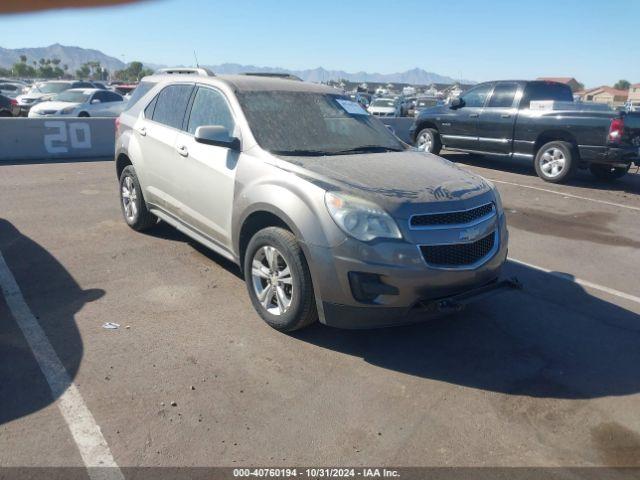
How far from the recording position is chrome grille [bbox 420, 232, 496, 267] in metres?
3.53

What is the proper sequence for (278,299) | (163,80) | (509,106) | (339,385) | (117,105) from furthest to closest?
(117,105)
(509,106)
(163,80)
(278,299)
(339,385)

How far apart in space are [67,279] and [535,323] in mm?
4047

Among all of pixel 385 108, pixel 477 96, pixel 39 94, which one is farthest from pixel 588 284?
pixel 385 108

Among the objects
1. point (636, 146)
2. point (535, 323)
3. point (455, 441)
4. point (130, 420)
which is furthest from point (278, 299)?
point (636, 146)

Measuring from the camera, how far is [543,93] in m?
11.5

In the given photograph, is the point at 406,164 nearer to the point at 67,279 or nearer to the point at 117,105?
the point at 67,279

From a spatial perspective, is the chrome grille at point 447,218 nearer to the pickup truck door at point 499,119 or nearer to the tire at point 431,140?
the pickup truck door at point 499,119

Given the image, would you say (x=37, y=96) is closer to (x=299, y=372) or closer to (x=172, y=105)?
(x=172, y=105)

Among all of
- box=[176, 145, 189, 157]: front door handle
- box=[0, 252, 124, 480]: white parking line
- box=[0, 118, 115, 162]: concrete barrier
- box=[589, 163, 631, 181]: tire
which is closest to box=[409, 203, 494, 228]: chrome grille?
box=[0, 252, 124, 480]: white parking line

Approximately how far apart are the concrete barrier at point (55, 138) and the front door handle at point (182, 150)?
27.6 ft

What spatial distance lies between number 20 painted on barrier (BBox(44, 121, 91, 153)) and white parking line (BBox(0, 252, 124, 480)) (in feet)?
29.0

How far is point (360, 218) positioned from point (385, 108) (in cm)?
2547

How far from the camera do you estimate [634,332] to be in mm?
4336

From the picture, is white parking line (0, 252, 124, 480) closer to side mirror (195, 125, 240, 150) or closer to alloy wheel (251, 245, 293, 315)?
alloy wheel (251, 245, 293, 315)
